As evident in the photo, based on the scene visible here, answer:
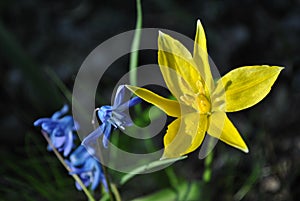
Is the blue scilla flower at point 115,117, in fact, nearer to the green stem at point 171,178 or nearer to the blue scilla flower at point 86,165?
the blue scilla flower at point 86,165

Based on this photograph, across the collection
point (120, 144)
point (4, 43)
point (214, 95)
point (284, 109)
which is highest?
point (4, 43)

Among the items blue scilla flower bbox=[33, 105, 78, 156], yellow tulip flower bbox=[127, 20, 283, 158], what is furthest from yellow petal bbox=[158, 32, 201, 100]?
blue scilla flower bbox=[33, 105, 78, 156]

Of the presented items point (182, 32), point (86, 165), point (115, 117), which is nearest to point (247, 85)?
point (115, 117)

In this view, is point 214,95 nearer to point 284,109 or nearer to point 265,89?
point 265,89

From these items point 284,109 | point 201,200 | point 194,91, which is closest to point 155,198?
point 201,200

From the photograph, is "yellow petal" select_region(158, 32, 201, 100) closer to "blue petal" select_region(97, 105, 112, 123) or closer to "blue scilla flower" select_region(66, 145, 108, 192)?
"blue petal" select_region(97, 105, 112, 123)

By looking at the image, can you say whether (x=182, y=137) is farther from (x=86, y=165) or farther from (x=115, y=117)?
(x=86, y=165)
